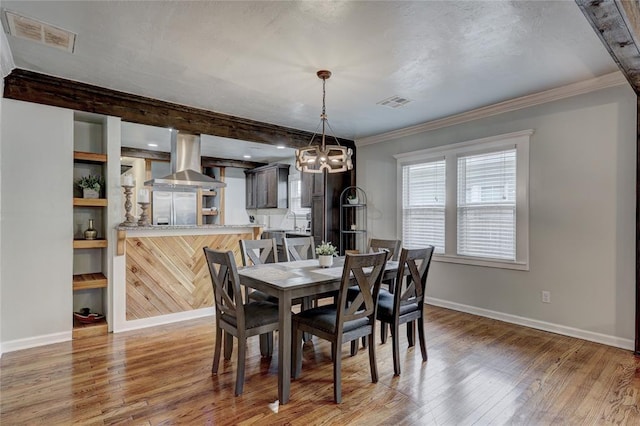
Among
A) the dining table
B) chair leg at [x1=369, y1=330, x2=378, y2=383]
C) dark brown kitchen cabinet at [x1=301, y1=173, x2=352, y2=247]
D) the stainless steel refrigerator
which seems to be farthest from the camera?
the stainless steel refrigerator

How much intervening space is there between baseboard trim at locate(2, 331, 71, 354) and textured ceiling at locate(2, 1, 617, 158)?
2573 mm

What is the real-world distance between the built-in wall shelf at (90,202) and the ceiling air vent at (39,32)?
5.37 ft

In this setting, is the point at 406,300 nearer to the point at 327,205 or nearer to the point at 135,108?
the point at 327,205

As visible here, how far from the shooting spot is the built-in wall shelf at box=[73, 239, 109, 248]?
12.4ft

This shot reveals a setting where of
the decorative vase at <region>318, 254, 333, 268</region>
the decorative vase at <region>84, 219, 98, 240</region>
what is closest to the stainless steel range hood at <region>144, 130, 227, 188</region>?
the decorative vase at <region>84, 219, 98, 240</region>

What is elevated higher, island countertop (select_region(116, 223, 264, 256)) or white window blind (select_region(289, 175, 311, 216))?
white window blind (select_region(289, 175, 311, 216))

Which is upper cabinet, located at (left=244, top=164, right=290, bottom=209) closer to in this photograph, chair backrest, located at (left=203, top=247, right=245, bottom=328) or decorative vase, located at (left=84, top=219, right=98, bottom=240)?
decorative vase, located at (left=84, top=219, right=98, bottom=240)

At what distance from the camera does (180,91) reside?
3740 mm

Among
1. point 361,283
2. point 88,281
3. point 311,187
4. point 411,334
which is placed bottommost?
point 411,334

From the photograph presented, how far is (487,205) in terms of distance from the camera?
14.2ft

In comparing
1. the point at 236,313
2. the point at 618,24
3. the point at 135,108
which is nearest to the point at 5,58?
the point at 135,108

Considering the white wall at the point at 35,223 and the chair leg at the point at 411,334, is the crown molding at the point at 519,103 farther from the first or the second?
the white wall at the point at 35,223

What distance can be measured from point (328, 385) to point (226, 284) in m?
1.10

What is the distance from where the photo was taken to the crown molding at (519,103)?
336cm
